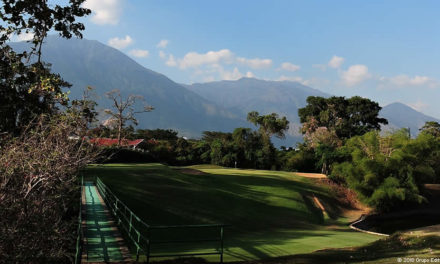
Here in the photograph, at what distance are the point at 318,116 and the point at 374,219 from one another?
51.5 m

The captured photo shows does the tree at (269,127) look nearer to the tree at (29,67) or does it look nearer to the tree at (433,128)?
the tree at (433,128)

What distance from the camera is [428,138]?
4938cm

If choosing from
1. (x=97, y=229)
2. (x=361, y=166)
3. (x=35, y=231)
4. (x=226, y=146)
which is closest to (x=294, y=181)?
(x=361, y=166)

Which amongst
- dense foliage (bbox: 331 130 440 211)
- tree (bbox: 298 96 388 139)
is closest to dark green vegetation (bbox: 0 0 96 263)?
dense foliage (bbox: 331 130 440 211)

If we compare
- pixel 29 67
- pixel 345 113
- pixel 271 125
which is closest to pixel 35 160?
pixel 29 67

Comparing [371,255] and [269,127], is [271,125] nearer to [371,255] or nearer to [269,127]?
[269,127]

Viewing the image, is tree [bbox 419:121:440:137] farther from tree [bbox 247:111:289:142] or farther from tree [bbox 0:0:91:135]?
tree [bbox 0:0:91:135]

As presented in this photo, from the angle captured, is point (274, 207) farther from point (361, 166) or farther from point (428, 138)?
point (428, 138)

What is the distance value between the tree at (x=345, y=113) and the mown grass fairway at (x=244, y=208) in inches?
1737

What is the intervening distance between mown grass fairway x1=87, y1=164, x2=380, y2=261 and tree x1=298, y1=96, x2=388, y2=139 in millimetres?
44129

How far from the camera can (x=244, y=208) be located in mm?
32844

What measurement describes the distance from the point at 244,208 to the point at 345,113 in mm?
66138

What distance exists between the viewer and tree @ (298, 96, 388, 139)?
286ft

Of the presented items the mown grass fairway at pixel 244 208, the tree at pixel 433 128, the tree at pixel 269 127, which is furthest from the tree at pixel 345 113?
the mown grass fairway at pixel 244 208
